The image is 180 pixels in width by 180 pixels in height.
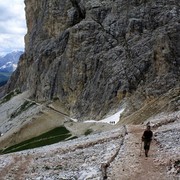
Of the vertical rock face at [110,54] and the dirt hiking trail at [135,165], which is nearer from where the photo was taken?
the dirt hiking trail at [135,165]

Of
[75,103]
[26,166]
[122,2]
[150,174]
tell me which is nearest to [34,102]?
[75,103]

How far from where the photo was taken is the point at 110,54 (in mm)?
120688

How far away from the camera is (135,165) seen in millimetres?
29516

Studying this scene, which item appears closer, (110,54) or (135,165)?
(135,165)

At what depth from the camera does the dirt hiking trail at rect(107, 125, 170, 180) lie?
27119 millimetres

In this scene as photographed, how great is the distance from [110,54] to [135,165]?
92.5 m

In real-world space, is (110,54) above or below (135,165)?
above

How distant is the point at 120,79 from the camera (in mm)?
113125

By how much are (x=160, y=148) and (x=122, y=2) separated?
9892 centimetres

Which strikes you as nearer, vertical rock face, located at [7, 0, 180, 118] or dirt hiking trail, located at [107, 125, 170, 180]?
dirt hiking trail, located at [107, 125, 170, 180]

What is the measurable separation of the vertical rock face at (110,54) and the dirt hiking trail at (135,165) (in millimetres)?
57516

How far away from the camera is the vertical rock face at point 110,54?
348 ft

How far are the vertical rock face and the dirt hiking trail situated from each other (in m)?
57.5

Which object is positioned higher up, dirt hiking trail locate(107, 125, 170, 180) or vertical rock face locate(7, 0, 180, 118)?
vertical rock face locate(7, 0, 180, 118)
